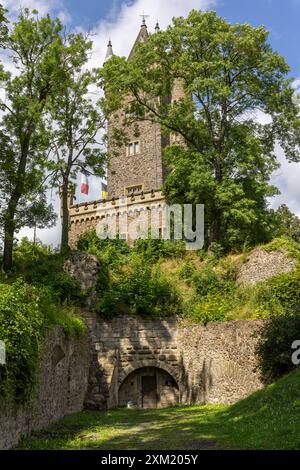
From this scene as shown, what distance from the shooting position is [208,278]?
24.0 m

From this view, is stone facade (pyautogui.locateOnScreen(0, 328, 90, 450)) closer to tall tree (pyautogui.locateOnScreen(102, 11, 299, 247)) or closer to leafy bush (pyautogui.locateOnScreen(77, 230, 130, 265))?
leafy bush (pyautogui.locateOnScreen(77, 230, 130, 265))

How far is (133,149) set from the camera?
3950 cm

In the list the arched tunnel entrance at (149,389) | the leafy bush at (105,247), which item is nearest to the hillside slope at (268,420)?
the arched tunnel entrance at (149,389)

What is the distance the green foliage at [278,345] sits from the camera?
14.6 m

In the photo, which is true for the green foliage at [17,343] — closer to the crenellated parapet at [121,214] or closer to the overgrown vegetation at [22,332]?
the overgrown vegetation at [22,332]

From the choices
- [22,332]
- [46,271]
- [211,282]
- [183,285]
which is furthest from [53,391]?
[211,282]

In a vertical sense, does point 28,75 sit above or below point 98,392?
above

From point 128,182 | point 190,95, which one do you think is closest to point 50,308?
point 190,95

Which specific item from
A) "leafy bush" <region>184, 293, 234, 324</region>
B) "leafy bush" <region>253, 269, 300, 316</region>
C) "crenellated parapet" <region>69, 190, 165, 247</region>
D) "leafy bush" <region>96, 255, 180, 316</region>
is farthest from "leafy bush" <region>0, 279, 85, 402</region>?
"crenellated parapet" <region>69, 190, 165, 247</region>
